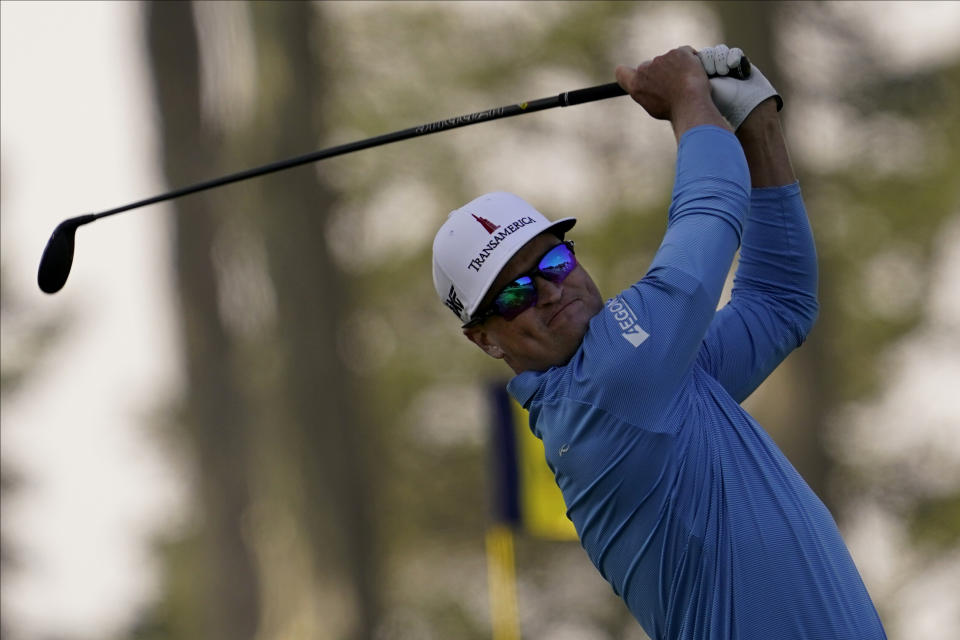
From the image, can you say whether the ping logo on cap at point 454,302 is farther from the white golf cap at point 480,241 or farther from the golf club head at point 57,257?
the golf club head at point 57,257

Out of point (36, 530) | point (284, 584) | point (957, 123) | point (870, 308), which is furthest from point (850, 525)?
point (36, 530)

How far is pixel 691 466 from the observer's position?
211cm

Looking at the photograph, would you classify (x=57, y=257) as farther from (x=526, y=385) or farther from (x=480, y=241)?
(x=526, y=385)

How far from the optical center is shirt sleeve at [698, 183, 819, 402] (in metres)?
2.50

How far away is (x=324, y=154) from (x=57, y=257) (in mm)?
1047

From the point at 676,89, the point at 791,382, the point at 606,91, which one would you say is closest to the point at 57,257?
the point at 606,91

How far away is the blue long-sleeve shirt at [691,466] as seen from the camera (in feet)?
6.70

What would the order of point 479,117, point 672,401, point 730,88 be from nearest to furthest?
1. point 672,401
2. point 730,88
3. point 479,117

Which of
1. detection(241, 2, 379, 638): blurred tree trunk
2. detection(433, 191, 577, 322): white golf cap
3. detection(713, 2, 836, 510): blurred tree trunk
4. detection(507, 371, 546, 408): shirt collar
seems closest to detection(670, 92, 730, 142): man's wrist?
detection(433, 191, 577, 322): white golf cap

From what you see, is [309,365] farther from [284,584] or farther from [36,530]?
[36,530]

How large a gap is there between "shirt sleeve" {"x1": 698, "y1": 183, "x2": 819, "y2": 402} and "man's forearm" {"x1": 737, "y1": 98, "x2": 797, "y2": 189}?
0.02 metres

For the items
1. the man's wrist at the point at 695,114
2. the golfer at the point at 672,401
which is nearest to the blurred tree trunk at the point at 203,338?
the golfer at the point at 672,401

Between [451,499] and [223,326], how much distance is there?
8.96 ft

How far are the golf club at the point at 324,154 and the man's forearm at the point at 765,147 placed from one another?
0.30 ft
